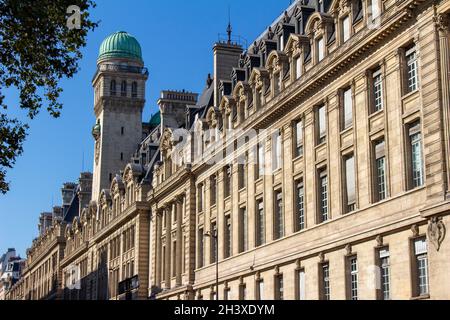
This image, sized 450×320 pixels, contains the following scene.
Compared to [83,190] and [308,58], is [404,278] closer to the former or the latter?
[308,58]

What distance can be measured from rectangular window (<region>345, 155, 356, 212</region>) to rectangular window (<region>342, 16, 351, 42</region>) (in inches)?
233

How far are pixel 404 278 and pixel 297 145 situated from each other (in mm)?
13676

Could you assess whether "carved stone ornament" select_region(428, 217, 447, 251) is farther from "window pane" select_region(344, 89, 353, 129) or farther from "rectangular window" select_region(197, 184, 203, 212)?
"rectangular window" select_region(197, 184, 203, 212)

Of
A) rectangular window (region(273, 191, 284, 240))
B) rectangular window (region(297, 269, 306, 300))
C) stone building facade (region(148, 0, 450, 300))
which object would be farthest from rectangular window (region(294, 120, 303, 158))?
rectangular window (region(297, 269, 306, 300))

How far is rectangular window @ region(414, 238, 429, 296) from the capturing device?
3216 cm

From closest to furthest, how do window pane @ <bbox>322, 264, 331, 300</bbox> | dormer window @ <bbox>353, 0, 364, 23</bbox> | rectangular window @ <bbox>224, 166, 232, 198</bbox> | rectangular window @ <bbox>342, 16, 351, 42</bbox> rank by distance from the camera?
1. dormer window @ <bbox>353, 0, 364, 23</bbox>
2. rectangular window @ <bbox>342, 16, 351, 42</bbox>
3. window pane @ <bbox>322, 264, 331, 300</bbox>
4. rectangular window @ <bbox>224, 166, 232, 198</bbox>

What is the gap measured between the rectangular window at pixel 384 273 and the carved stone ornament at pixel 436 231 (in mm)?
3755

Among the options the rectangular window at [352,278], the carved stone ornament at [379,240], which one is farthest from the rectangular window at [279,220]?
the carved stone ornament at [379,240]

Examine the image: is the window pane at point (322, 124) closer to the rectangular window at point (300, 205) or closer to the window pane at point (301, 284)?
the rectangular window at point (300, 205)

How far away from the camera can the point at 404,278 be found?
3291 cm

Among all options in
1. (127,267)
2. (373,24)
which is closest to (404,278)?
(373,24)

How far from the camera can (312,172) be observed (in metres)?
42.2

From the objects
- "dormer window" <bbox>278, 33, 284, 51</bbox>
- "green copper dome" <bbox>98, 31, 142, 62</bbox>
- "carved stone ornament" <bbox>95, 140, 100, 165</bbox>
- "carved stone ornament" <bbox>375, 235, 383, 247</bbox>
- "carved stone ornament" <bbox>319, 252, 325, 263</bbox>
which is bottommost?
"carved stone ornament" <bbox>319, 252, 325, 263</bbox>

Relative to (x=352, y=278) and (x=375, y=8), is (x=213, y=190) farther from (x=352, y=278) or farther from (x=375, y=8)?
(x=375, y=8)
